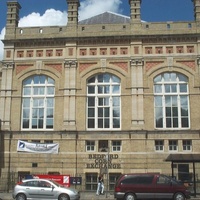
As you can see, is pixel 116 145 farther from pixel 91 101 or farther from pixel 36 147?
pixel 36 147

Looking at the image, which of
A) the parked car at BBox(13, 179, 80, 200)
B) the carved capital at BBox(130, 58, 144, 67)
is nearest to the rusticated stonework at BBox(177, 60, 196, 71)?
the carved capital at BBox(130, 58, 144, 67)

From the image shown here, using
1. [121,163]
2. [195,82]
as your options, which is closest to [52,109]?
[121,163]

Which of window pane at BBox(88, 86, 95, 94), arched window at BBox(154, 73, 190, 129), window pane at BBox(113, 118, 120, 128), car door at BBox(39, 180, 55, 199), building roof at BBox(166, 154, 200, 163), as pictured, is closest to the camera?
car door at BBox(39, 180, 55, 199)

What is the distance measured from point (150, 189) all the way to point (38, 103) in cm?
1634

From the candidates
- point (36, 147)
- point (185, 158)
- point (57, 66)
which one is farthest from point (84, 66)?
point (185, 158)

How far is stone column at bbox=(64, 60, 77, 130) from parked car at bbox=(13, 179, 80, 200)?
35.0 ft

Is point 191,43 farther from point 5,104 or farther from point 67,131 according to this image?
point 5,104

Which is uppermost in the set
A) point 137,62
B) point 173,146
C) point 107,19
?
point 107,19

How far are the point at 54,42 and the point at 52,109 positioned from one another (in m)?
7.00

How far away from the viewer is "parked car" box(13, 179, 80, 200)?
2303 centimetres

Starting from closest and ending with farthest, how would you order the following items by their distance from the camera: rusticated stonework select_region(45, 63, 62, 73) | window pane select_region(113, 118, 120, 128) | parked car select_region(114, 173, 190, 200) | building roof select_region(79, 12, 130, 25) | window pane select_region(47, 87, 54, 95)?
parked car select_region(114, 173, 190, 200)
window pane select_region(113, 118, 120, 128)
window pane select_region(47, 87, 54, 95)
rusticated stonework select_region(45, 63, 62, 73)
building roof select_region(79, 12, 130, 25)

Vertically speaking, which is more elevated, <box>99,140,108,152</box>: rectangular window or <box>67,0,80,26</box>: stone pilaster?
<box>67,0,80,26</box>: stone pilaster

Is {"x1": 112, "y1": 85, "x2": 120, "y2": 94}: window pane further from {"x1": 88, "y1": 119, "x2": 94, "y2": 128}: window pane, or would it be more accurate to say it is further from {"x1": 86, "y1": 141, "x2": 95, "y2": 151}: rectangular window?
{"x1": 86, "y1": 141, "x2": 95, "y2": 151}: rectangular window

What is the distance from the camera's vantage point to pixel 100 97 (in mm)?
34750
